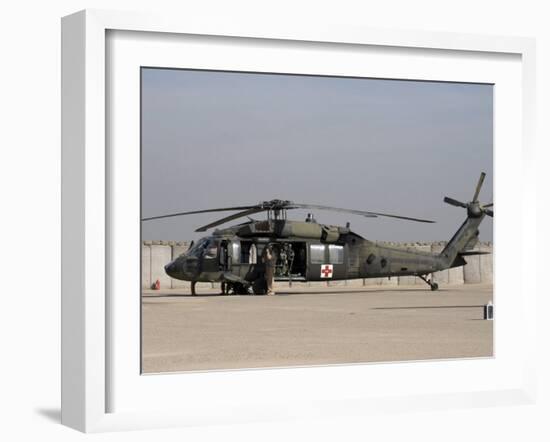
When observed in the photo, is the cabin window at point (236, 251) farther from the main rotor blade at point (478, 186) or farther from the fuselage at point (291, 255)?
the main rotor blade at point (478, 186)

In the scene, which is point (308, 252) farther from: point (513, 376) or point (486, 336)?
point (513, 376)

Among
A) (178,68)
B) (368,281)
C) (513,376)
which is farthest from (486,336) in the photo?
(368,281)

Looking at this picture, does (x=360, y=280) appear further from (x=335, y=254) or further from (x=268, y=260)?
(x=268, y=260)

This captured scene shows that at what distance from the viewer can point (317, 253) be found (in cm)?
2117

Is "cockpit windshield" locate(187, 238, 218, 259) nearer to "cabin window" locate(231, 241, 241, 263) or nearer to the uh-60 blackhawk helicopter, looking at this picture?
the uh-60 blackhawk helicopter

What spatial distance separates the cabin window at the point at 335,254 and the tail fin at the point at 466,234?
2796mm

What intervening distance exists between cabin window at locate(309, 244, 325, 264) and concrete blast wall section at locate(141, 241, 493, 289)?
204 inches

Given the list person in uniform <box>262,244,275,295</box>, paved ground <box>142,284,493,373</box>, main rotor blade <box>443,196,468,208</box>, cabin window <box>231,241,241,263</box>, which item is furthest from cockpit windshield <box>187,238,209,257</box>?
main rotor blade <box>443,196,468,208</box>

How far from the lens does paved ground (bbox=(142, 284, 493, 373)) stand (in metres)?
11.0

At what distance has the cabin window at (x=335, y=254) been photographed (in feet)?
70.0

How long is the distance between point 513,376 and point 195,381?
2.43 meters

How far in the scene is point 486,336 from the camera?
45.5ft

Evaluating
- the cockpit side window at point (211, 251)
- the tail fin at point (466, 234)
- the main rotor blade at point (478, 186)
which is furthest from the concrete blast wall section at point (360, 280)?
the cockpit side window at point (211, 251)

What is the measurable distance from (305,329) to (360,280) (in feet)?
46.8
